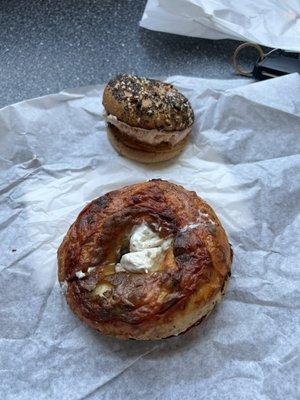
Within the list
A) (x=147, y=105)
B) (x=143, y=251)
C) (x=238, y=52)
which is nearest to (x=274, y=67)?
(x=238, y=52)

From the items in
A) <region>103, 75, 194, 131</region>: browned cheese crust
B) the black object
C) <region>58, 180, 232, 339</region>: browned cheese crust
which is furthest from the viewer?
the black object

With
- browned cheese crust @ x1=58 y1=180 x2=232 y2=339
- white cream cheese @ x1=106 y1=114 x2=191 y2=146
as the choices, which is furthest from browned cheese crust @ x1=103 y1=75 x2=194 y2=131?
browned cheese crust @ x1=58 y1=180 x2=232 y2=339

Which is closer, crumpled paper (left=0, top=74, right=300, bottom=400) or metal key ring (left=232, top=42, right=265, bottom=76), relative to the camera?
crumpled paper (left=0, top=74, right=300, bottom=400)

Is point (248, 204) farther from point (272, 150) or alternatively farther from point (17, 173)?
point (17, 173)

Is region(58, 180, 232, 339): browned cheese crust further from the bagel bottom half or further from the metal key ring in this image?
the metal key ring

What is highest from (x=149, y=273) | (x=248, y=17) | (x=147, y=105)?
(x=248, y=17)

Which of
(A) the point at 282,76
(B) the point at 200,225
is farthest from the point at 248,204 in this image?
(A) the point at 282,76

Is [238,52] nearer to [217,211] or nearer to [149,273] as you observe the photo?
[217,211]
